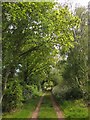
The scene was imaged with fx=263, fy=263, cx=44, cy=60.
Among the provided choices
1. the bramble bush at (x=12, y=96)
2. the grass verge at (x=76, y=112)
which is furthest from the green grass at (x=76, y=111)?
the bramble bush at (x=12, y=96)

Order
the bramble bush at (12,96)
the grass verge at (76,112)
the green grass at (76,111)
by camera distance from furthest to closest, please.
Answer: the bramble bush at (12,96), the green grass at (76,111), the grass verge at (76,112)

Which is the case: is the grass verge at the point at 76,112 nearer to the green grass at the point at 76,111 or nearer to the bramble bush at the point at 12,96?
the green grass at the point at 76,111

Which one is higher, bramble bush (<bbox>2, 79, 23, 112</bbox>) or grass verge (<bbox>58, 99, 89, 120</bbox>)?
bramble bush (<bbox>2, 79, 23, 112</bbox>)

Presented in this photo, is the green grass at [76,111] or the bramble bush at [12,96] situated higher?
the bramble bush at [12,96]

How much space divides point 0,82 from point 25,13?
5.36 meters

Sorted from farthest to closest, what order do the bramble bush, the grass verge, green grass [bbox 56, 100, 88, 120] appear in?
the bramble bush
green grass [bbox 56, 100, 88, 120]
the grass verge

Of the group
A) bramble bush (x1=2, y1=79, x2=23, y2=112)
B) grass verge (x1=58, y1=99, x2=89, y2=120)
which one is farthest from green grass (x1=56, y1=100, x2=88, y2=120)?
bramble bush (x1=2, y1=79, x2=23, y2=112)

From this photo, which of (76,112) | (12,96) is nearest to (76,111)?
(76,112)

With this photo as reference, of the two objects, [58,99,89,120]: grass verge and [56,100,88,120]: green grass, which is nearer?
[58,99,89,120]: grass verge

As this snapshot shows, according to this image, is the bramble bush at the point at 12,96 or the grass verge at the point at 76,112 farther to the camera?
the bramble bush at the point at 12,96

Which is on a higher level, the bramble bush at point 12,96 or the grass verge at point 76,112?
the bramble bush at point 12,96

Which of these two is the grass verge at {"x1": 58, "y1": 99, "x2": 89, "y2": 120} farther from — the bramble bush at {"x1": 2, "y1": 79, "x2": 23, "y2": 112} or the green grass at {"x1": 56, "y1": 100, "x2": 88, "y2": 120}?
the bramble bush at {"x1": 2, "y1": 79, "x2": 23, "y2": 112}

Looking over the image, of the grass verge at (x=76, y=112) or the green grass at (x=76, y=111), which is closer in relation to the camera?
the grass verge at (x=76, y=112)

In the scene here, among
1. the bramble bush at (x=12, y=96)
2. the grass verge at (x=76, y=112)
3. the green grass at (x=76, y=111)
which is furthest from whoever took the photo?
the bramble bush at (x=12, y=96)
